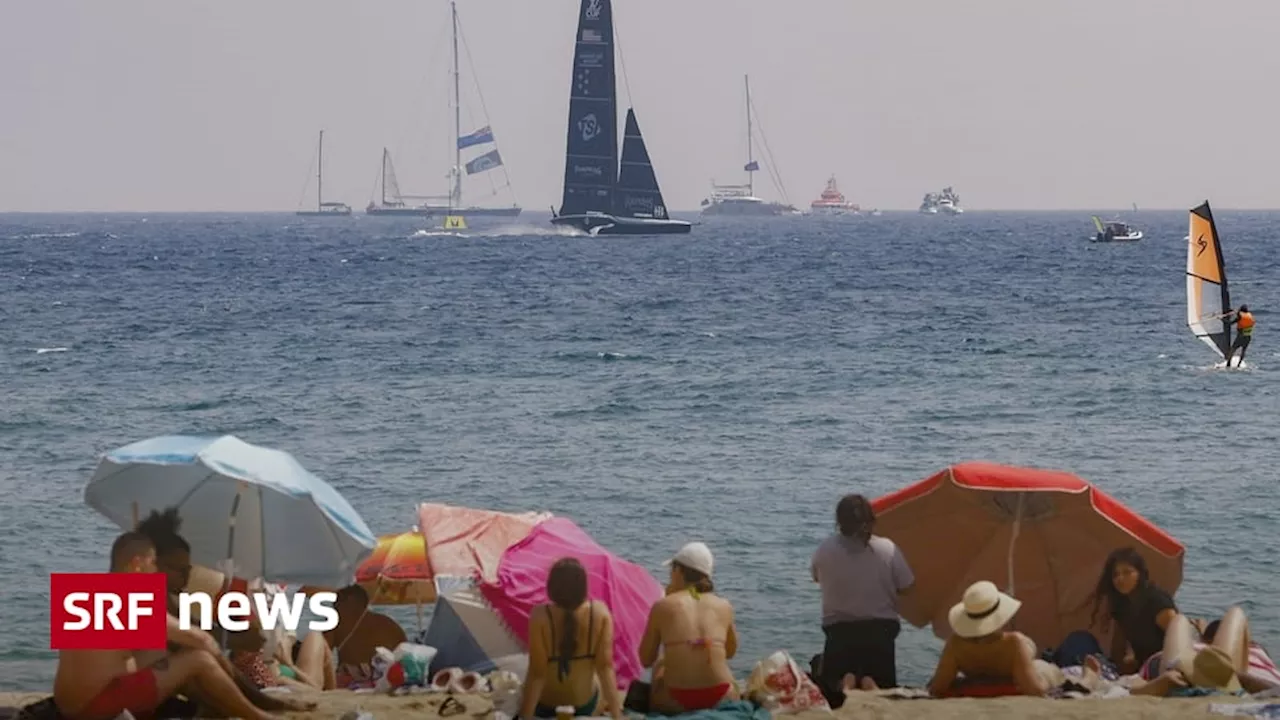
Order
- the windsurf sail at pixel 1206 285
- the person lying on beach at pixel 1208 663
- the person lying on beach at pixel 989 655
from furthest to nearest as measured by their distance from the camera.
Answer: the windsurf sail at pixel 1206 285, the person lying on beach at pixel 1208 663, the person lying on beach at pixel 989 655

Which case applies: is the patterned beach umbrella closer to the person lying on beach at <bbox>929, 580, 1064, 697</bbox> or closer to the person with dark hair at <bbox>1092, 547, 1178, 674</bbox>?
the person lying on beach at <bbox>929, 580, 1064, 697</bbox>

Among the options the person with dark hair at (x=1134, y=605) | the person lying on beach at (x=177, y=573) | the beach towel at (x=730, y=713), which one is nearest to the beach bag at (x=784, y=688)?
the beach towel at (x=730, y=713)

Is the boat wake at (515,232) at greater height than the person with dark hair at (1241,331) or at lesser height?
lesser

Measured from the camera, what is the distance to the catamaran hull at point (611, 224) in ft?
376

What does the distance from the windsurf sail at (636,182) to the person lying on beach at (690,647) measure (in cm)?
9878

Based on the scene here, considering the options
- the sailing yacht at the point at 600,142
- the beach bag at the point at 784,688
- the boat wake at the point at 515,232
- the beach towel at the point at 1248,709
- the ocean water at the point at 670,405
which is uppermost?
the sailing yacht at the point at 600,142

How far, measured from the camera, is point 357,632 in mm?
11883

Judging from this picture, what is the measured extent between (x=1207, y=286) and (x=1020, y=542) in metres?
27.2

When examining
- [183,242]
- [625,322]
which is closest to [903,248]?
[183,242]

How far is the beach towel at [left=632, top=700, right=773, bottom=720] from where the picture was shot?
918 cm

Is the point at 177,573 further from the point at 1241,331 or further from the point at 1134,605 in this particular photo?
the point at 1241,331

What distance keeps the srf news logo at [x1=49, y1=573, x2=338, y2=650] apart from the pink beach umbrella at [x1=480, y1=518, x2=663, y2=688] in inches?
50.0

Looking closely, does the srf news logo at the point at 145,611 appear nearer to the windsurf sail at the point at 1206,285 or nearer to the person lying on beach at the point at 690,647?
the person lying on beach at the point at 690,647

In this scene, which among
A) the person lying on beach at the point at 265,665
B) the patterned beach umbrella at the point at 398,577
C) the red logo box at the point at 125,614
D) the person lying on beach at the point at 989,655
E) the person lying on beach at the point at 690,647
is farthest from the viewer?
the patterned beach umbrella at the point at 398,577
